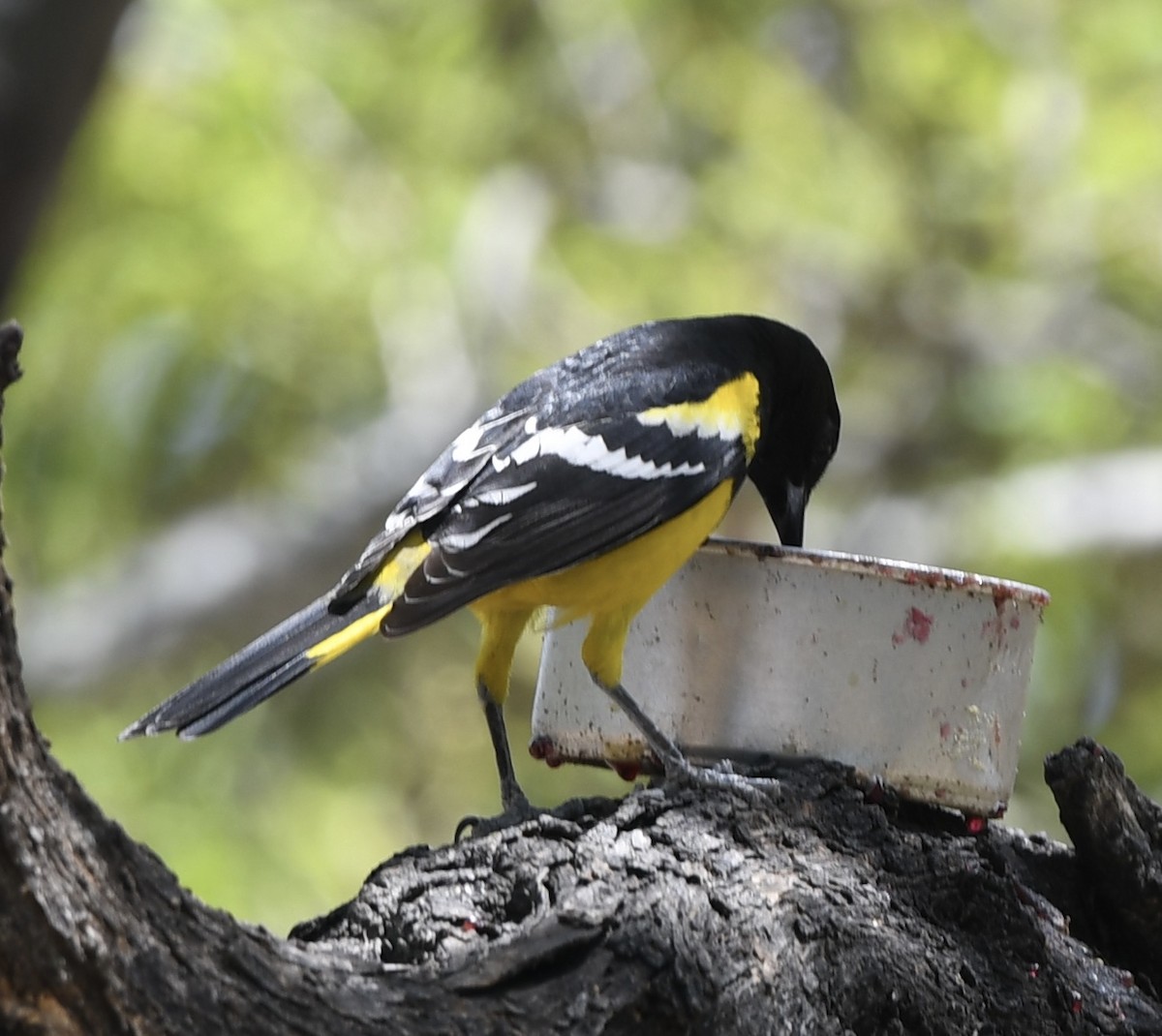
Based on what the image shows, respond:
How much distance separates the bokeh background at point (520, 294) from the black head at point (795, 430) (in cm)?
352

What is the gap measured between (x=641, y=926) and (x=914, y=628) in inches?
35.7

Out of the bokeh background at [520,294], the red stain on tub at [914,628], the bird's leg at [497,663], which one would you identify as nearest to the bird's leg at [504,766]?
the bird's leg at [497,663]

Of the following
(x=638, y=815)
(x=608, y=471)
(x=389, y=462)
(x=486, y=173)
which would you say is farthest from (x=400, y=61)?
(x=638, y=815)

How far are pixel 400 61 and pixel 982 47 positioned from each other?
2945mm

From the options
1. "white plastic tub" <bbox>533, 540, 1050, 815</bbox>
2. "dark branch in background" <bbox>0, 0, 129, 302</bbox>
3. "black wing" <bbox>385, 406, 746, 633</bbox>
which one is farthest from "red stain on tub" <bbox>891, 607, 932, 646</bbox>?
"dark branch in background" <bbox>0, 0, 129, 302</bbox>

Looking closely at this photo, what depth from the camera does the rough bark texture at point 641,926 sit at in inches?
70.0

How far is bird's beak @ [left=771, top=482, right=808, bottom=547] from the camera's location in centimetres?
427

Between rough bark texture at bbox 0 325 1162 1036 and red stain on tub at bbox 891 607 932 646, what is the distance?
28 cm

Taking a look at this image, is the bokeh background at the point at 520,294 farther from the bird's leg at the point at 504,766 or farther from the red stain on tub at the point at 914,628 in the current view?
the red stain on tub at the point at 914,628

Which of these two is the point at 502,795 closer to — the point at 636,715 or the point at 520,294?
the point at 636,715

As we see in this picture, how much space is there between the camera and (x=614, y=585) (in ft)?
10.9

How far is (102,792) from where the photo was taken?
756cm

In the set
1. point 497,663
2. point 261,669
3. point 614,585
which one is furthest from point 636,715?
point 261,669

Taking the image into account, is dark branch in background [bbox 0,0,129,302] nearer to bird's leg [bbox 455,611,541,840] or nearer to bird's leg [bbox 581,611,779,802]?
bird's leg [bbox 455,611,541,840]
